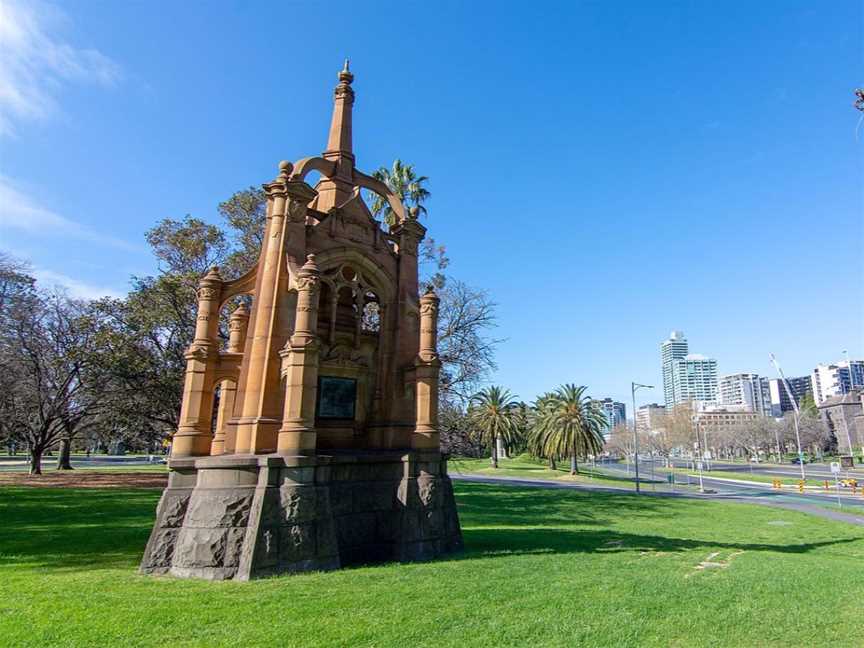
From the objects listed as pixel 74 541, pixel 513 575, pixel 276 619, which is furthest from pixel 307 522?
pixel 74 541

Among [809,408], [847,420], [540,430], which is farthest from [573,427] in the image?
[809,408]

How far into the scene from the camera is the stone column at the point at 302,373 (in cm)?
982

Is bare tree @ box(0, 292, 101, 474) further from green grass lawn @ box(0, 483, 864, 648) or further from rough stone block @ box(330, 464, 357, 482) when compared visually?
rough stone block @ box(330, 464, 357, 482)

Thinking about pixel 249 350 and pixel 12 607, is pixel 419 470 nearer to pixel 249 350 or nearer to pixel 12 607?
pixel 249 350

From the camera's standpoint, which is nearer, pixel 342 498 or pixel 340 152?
pixel 342 498

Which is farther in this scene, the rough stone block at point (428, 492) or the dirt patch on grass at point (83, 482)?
the dirt patch on grass at point (83, 482)

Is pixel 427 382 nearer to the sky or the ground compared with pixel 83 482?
nearer to the sky

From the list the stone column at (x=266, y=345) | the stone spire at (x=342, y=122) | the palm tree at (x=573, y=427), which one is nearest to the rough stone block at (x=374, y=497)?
the stone column at (x=266, y=345)

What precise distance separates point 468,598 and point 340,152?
10760 millimetres

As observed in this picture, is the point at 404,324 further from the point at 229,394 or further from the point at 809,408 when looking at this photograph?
the point at 809,408

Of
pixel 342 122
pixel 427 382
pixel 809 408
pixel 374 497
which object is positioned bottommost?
pixel 374 497

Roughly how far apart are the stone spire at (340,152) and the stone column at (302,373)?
3486 millimetres

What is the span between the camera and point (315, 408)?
36.4 feet

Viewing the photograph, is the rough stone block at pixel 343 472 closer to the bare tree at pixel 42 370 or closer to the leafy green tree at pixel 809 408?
the bare tree at pixel 42 370
